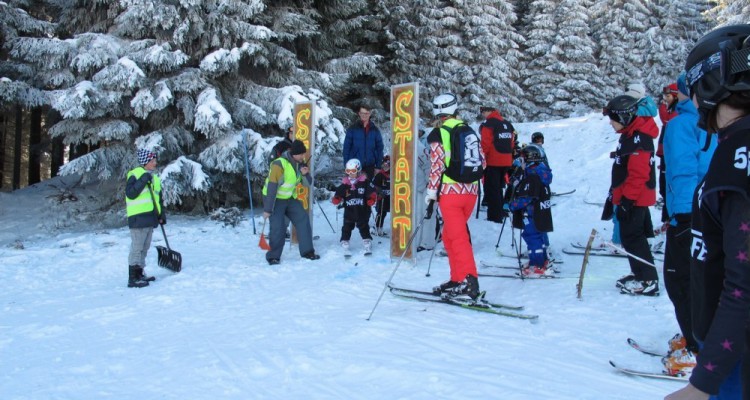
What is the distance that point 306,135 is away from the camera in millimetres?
9461

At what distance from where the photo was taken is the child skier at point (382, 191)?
9.57 meters

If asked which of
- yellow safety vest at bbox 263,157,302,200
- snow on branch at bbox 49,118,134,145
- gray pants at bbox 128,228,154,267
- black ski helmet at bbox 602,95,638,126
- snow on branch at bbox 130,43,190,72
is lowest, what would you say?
gray pants at bbox 128,228,154,267

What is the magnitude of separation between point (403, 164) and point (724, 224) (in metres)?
6.52

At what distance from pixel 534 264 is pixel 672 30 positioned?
2805cm

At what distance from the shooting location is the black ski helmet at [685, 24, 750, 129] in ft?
5.15

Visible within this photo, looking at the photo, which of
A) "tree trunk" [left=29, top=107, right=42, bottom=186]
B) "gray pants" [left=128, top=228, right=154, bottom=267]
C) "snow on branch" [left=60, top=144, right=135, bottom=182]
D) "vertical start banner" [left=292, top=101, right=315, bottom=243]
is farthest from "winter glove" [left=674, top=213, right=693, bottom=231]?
"tree trunk" [left=29, top=107, right=42, bottom=186]

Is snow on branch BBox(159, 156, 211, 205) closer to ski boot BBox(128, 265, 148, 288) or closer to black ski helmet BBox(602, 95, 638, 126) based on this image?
ski boot BBox(128, 265, 148, 288)

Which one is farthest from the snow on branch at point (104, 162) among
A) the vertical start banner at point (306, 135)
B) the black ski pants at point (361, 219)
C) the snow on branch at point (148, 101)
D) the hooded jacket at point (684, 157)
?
the hooded jacket at point (684, 157)

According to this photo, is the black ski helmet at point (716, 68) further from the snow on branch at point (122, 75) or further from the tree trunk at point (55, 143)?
the tree trunk at point (55, 143)

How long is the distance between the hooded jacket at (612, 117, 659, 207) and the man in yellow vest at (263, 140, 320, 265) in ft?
15.9

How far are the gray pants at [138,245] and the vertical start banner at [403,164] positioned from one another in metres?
3.63

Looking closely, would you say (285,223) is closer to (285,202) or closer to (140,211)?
(285,202)

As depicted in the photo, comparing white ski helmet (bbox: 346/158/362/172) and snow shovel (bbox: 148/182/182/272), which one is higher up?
white ski helmet (bbox: 346/158/362/172)

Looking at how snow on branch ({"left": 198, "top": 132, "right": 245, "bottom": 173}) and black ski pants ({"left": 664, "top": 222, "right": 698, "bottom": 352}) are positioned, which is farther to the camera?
snow on branch ({"left": 198, "top": 132, "right": 245, "bottom": 173})
